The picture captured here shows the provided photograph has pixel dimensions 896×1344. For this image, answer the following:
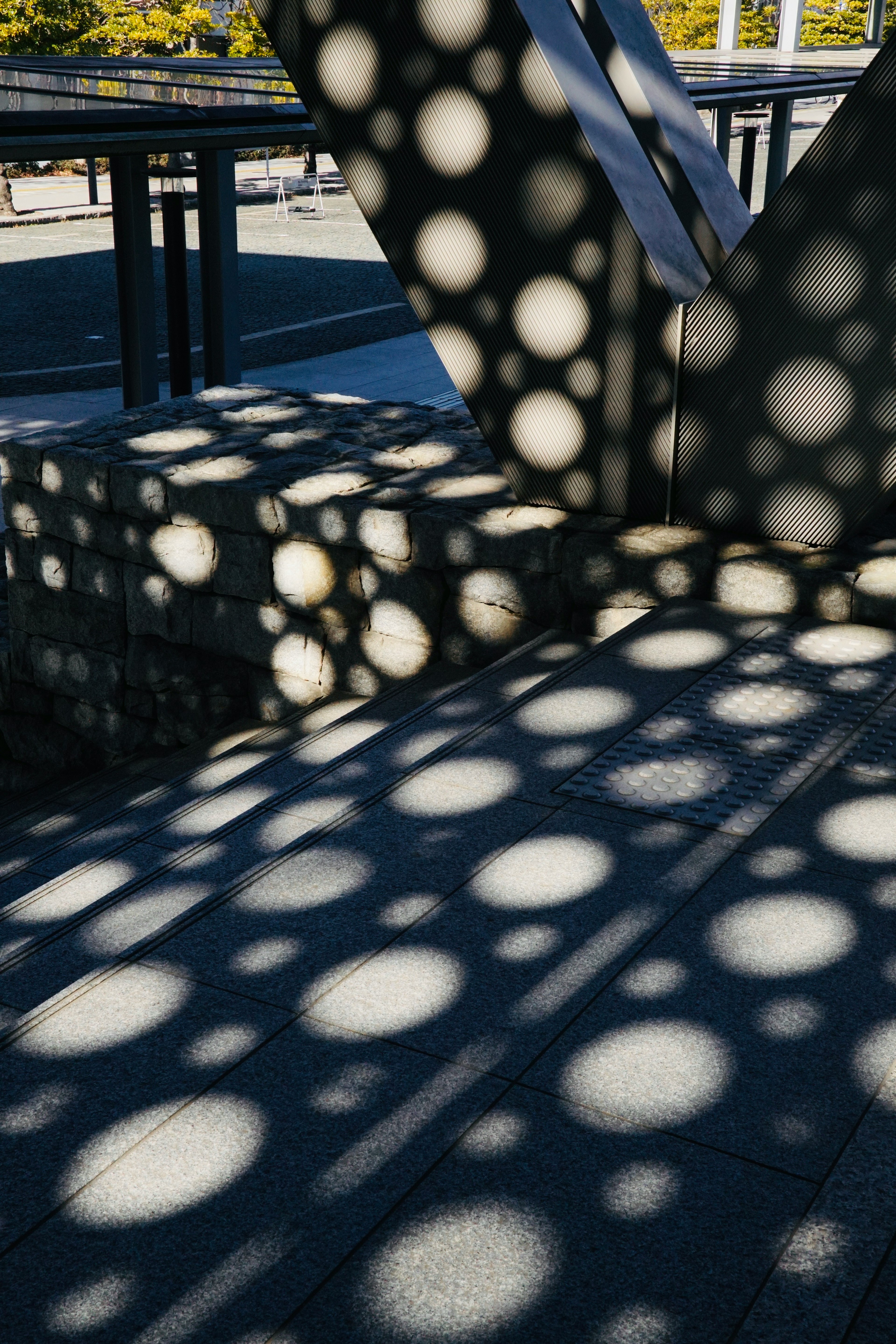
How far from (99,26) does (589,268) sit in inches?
1131

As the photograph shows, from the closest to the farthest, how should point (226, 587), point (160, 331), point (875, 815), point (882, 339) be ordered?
point (875, 815)
point (882, 339)
point (226, 587)
point (160, 331)

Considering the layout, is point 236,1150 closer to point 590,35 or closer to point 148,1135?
point 148,1135

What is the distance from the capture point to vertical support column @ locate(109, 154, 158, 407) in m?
8.62

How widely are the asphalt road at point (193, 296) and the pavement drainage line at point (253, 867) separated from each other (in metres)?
8.55

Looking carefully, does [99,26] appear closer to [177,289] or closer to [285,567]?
[177,289]

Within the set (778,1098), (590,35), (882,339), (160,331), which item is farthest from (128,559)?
(160,331)

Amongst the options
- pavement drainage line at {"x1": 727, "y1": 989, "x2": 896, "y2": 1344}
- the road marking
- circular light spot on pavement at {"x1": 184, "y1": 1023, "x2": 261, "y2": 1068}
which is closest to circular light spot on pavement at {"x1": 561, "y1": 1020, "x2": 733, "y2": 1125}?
pavement drainage line at {"x1": 727, "y1": 989, "x2": 896, "y2": 1344}

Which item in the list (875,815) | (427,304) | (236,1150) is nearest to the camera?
(236,1150)

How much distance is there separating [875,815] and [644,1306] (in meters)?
1.77

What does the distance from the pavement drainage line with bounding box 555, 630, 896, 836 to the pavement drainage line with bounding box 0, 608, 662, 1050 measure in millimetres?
435

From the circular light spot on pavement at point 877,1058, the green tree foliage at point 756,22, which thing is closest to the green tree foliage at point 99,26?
the green tree foliage at point 756,22

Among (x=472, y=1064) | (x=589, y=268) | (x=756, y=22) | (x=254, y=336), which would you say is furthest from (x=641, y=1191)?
(x=756, y=22)

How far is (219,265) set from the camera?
895cm

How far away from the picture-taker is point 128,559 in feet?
19.7
